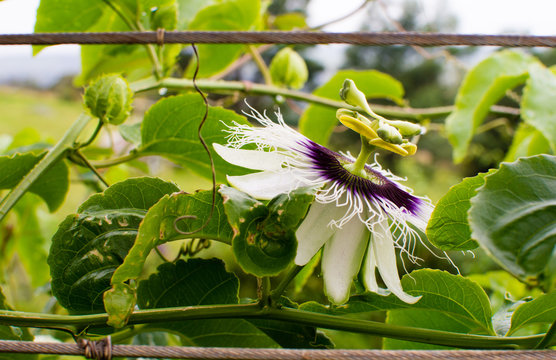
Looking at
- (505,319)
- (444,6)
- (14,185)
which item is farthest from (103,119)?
(444,6)

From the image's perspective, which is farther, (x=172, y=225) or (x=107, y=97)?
(x=107, y=97)

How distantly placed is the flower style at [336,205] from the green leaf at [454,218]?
0.08ft

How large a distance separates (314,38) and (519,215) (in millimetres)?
173

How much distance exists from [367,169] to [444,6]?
8.77 meters

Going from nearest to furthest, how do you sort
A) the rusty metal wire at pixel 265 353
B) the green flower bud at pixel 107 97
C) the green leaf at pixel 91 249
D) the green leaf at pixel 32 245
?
the rusty metal wire at pixel 265 353 < the green leaf at pixel 91 249 < the green flower bud at pixel 107 97 < the green leaf at pixel 32 245

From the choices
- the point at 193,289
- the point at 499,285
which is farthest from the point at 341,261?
the point at 499,285

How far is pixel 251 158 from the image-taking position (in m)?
0.35

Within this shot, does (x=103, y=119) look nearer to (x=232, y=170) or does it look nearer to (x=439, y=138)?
(x=232, y=170)

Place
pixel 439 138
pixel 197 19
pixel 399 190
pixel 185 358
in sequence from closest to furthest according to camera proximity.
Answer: pixel 185 358 < pixel 399 190 < pixel 197 19 < pixel 439 138

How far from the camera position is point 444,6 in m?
8.24

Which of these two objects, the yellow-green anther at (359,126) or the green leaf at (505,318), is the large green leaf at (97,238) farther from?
the green leaf at (505,318)

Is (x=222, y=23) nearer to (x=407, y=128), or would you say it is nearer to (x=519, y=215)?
(x=407, y=128)

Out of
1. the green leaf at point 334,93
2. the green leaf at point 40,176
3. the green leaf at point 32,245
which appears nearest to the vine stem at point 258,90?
the green leaf at point 334,93

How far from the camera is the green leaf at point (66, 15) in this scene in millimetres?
573
